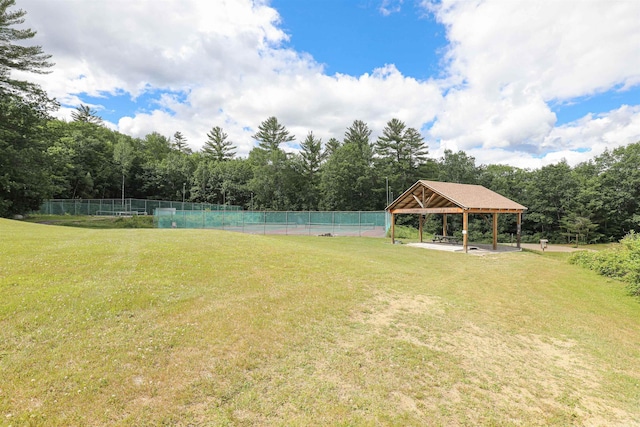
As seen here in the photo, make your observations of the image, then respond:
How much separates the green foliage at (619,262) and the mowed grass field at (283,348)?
189 cm

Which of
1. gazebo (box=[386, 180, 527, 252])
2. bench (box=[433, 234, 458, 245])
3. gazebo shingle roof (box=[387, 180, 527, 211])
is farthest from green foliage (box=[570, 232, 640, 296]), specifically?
bench (box=[433, 234, 458, 245])

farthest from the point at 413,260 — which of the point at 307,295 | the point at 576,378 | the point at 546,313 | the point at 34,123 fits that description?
the point at 34,123

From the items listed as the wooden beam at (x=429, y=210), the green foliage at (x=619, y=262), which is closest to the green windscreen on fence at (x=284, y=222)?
the wooden beam at (x=429, y=210)

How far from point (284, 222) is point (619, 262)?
23.6 meters

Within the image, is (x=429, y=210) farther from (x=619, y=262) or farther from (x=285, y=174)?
(x=285, y=174)

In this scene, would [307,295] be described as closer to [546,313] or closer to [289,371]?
[289,371]

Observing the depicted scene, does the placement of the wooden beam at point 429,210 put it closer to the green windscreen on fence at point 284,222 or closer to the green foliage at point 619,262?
the green windscreen on fence at point 284,222

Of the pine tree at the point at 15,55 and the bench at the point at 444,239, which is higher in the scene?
the pine tree at the point at 15,55

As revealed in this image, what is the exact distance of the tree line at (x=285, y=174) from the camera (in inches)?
1013

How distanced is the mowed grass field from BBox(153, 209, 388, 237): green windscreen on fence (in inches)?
749

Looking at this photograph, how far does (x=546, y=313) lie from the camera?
7.73 m

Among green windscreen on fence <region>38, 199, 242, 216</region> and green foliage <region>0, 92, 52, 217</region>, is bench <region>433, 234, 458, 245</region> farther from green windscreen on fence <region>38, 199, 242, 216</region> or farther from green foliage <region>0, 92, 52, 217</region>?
green windscreen on fence <region>38, 199, 242, 216</region>

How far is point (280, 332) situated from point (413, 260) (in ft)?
33.4

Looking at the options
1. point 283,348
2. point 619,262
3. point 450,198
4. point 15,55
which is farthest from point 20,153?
point 619,262
